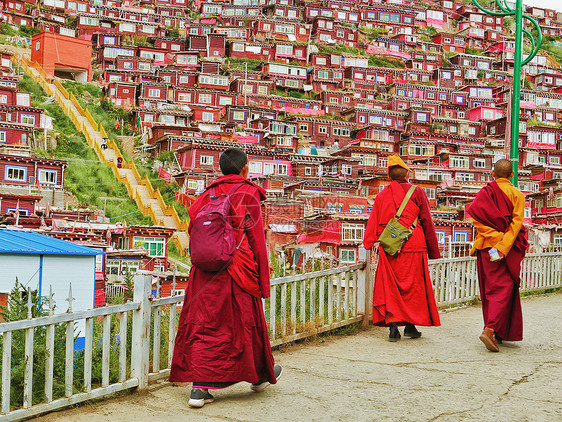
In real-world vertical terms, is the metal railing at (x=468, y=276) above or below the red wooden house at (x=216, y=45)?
below

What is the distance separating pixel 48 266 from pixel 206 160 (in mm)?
29077

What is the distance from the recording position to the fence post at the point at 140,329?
4.76 metres

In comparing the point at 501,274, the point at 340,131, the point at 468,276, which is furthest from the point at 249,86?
the point at 501,274

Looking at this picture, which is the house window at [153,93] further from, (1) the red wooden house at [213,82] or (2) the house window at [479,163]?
(2) the house window at [479,163]

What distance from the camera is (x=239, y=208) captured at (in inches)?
179

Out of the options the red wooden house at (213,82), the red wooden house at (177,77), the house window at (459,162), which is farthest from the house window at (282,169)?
the red wooden house at (213,82)

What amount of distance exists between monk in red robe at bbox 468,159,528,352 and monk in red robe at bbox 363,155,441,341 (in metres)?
0.51

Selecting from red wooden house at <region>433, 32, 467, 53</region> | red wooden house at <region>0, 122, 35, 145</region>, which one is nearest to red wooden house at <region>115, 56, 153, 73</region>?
red wooden house at <region>0, 122, 35, 145</region>

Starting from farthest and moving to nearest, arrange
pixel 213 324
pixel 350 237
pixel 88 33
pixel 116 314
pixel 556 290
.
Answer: pixel 88 33
pixel 350 237
pixel 556 290
pixel 116 314
pixel 213 324

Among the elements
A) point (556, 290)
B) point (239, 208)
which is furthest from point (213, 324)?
point (556, 290)

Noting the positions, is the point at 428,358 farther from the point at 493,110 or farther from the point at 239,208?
the point at 493,110

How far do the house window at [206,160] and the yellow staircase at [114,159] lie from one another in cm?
457

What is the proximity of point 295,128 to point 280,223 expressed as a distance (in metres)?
20.7

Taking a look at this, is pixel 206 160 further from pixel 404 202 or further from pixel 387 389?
pixel 387 389
